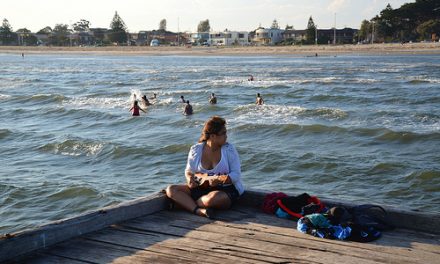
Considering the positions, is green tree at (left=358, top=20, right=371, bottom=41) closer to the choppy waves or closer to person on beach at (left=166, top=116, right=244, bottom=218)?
the choppy waves

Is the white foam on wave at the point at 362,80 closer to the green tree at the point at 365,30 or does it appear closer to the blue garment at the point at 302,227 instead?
the blue garment at the point at 302,227

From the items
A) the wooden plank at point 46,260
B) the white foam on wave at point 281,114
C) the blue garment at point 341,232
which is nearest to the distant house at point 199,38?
the white foam on wave at point 281,114

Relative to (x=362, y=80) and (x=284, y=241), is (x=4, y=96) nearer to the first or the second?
(x=362, y=80)

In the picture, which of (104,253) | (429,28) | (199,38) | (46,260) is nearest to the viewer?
(46,260)

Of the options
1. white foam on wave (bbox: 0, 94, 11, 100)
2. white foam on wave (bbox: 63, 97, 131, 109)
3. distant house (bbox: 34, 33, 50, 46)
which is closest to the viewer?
white foam on wave (bbox: 63, 97, 131, 109)

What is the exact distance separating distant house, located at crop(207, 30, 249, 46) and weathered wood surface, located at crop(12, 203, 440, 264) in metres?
147

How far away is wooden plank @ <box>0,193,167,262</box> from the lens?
4.72 m

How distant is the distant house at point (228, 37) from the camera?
152500 mm

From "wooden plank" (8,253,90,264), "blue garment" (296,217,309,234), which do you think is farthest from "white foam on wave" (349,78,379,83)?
"wooden plank" (8,253,90,264)

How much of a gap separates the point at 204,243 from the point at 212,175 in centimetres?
126

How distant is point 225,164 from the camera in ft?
20.3

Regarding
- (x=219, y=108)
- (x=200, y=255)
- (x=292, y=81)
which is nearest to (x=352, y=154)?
(x=200, y=255)

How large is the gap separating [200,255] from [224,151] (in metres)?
1.62

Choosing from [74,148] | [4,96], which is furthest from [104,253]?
[4,96]
